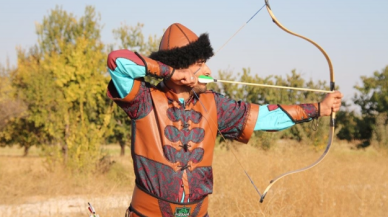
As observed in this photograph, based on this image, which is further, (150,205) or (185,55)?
(185,55)

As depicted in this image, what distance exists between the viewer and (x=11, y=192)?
9.61 metres

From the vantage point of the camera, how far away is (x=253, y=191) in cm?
677

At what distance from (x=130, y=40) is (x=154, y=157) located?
36.7 ft

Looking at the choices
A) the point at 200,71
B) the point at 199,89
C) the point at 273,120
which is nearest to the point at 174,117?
the point at 199,89

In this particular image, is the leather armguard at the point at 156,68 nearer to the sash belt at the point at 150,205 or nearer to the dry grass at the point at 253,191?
the sash belt at the point at 150,205

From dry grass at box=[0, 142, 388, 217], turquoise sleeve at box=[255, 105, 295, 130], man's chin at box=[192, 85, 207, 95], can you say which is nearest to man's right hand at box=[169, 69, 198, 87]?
man's chin at box=[192, 85, 207, 95]

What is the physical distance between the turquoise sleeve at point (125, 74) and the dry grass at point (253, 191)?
6.73 ft

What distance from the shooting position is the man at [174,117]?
3039 millimetres

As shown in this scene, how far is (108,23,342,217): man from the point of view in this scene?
304cm

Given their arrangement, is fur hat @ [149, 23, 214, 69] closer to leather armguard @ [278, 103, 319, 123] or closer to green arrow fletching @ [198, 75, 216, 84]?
green arrow fletching @ [198, 75, 216, 84]

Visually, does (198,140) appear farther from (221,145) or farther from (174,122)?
(221,145)

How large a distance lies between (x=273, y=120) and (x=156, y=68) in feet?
Result: 3.02

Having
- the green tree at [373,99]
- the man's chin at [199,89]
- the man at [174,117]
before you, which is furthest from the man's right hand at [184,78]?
the green tree at [373,99]

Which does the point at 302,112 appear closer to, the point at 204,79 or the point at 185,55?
the point at 204,79
